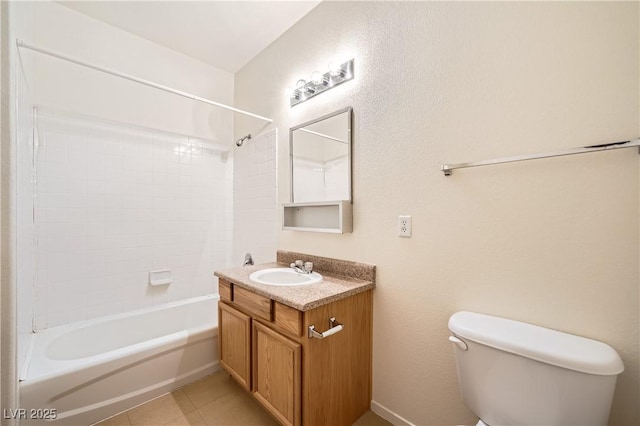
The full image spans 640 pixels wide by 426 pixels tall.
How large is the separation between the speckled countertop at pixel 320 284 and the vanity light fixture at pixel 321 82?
1.14 metres

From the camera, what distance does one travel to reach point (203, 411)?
161 cm

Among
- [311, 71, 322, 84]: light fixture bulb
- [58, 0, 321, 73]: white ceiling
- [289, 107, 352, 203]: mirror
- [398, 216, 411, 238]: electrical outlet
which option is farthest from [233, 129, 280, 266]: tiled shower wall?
[398, 216, 411, 238]: electrical outlet

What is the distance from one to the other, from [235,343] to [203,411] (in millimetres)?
411

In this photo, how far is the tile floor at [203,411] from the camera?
1.52m

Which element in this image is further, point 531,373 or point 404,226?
point 404,226

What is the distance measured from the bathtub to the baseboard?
1.19 meters

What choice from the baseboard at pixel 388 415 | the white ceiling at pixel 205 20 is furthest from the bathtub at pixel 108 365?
the white ceiling at pixel 205 20

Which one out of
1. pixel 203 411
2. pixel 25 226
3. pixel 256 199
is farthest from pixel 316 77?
pixel 203 411

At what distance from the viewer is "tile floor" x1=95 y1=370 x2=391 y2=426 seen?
4.99 feet

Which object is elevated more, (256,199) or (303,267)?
A: (256,199)

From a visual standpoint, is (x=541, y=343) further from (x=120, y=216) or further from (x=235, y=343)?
(x=120, y=216)

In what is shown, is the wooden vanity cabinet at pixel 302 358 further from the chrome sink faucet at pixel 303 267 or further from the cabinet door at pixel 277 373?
the chrome sink faucet at pixel 303 267

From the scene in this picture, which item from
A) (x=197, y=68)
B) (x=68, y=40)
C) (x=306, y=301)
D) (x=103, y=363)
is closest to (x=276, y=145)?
(x=197, y=68)

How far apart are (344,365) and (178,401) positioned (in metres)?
1.13
